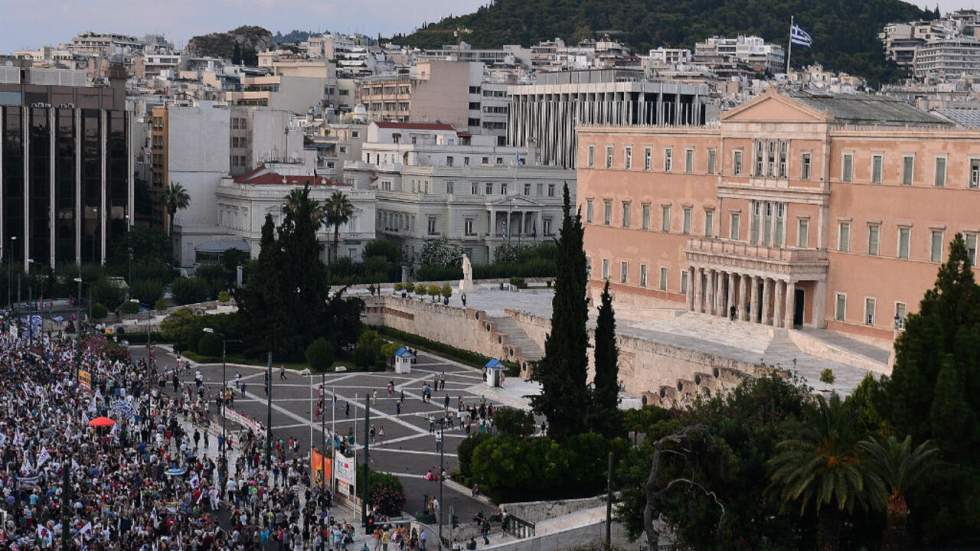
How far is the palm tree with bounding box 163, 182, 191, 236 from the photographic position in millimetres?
104438

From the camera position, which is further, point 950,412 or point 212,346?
point 212,346

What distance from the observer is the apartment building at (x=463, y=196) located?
104312mm

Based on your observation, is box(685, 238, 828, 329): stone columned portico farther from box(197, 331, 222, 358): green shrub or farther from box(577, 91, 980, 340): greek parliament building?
box(197, 331, 222, 358): green shrub

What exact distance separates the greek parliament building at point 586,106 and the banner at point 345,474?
8062 cm

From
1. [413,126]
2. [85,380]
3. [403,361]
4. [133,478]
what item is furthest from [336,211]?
[133,478]

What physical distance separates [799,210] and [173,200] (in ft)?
169

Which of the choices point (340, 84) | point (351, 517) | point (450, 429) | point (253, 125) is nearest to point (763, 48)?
point (340, 84)

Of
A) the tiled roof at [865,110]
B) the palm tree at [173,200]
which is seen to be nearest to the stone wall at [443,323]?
the tiled roof at [865,110]

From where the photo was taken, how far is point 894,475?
1362 inches

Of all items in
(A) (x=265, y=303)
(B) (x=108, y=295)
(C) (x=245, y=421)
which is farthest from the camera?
(B) (x=108, y=295)

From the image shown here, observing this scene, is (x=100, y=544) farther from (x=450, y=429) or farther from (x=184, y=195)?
(x=184, y=195)

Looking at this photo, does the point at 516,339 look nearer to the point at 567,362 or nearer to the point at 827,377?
the point at 827,377

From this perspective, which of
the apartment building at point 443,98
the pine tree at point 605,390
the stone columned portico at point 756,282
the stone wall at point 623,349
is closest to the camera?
the pine tree at point 605,390

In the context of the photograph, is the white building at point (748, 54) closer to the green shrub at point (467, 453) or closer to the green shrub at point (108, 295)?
the green shrub at point (108, 295)
